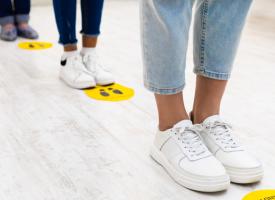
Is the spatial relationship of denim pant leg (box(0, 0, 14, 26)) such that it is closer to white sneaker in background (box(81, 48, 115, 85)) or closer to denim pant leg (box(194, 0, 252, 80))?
white sneaker in background (box(81, 48, 115, 85))

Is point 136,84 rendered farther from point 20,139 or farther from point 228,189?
point 228,189

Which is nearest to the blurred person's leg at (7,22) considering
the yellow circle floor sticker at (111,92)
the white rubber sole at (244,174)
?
the yellow circle floor sticker at (111,92)

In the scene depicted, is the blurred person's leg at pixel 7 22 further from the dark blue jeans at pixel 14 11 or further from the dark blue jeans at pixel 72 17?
the dark blue jeans at pixel 72 17

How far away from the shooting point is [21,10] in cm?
200

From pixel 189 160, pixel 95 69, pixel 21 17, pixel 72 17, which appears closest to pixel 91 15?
pixel 72 17

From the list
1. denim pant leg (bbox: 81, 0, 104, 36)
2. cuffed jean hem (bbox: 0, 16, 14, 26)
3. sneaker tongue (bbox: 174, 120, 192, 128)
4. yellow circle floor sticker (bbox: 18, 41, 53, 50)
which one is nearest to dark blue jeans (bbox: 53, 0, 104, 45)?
denim pant leg (bbox: 81, 0, 104, 36)

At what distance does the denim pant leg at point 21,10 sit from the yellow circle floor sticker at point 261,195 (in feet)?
5.21

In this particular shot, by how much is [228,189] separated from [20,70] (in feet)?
3.38

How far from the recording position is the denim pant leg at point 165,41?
75 cm

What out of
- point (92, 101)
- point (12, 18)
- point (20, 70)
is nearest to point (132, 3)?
point (12, 18)

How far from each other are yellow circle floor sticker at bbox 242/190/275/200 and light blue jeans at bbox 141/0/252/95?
253 mm

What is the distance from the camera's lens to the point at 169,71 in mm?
786

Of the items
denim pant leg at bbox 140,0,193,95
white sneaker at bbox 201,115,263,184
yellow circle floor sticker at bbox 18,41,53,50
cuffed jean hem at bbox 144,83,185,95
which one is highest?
denim pant leg at bbox 140,0,193,95

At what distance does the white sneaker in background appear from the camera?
4.55 ft
